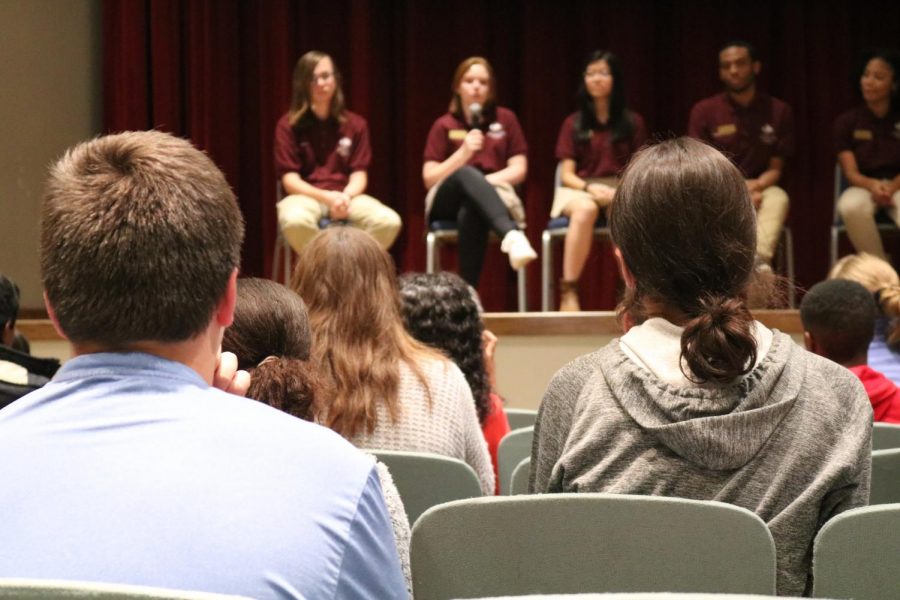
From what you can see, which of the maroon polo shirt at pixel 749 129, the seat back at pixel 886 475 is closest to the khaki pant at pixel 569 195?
the maroon polo shirt at pixel 749 129

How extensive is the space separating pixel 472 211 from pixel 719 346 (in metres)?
3.53

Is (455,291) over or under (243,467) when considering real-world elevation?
under

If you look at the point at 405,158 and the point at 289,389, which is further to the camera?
the point at 405,158

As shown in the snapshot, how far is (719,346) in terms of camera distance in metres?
1.21

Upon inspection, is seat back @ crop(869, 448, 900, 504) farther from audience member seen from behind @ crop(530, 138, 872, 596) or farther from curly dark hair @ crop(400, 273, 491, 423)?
curly dark hair @ crop(400, 273, 491, 423)

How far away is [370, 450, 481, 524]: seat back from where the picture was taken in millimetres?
1557

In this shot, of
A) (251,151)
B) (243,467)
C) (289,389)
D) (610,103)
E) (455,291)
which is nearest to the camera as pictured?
(243,467)

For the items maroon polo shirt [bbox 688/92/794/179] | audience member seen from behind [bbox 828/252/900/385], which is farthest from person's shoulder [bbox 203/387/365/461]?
maroon polo shirt [bbox 688/92/794/179]

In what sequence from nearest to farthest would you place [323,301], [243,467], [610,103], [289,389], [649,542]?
1. [243,467]
2. [649,542]
3. [289,389]
4. [323,301]
5. [610,103]

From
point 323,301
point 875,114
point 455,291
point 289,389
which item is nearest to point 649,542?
point 289,389

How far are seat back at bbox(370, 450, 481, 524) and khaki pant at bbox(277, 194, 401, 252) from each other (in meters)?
3.31

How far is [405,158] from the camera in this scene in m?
6.38

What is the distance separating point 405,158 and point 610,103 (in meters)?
1.70

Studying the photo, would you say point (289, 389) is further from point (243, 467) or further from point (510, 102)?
point (510, 102)
